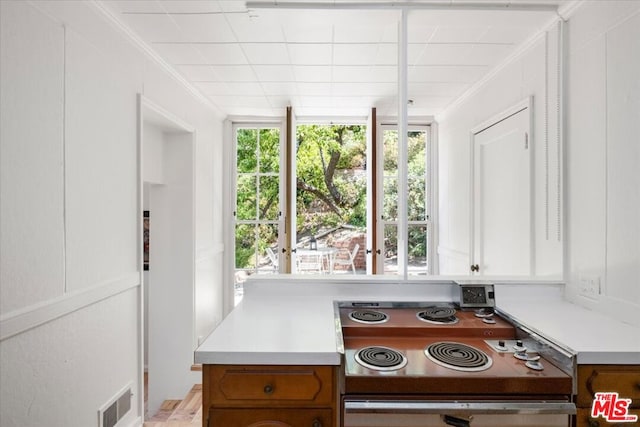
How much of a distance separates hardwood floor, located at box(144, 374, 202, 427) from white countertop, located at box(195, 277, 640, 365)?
129 cm

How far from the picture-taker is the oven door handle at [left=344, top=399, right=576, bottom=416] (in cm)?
100

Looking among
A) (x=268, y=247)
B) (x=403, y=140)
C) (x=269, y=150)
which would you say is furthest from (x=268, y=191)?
(x=403, y=140)

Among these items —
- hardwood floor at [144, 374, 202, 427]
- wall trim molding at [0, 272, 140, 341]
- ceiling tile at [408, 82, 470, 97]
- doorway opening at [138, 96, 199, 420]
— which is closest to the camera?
wall trim molding at [0, 272, 140, 341]

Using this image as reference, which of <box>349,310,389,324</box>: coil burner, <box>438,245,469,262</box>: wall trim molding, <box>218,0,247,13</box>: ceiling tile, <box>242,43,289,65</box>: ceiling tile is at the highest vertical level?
<box>242,43,289,65</box>: ceiling tile

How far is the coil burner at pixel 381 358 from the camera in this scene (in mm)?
1071

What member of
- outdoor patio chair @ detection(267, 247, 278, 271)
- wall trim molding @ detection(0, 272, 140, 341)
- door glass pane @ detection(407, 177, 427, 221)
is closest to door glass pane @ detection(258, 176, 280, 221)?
outdoor patio chair @ detection(267, 247, 278, 271)

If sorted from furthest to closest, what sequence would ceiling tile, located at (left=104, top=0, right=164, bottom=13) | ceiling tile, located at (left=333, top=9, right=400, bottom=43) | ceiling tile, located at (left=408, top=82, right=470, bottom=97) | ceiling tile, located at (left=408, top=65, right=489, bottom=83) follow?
ceiling tile, located at (left=408, top=82, right=470, bottom=97) < ceiling tile, located at (left=408, top=65, right=489, bottom=83) < ceiling tile, located at (left=333, top=9, right=400, bottom=43) < ceiling tile, located at (left=104, top=0, right=164, bottom=13)

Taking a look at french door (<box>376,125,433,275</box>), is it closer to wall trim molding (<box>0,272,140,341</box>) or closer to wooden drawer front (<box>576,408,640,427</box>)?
wall trim molding (<box>0,272,140,341</box>)

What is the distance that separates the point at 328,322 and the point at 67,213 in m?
1.20

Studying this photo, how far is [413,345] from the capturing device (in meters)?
1.27

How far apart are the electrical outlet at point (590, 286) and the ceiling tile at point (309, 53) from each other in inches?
72.2

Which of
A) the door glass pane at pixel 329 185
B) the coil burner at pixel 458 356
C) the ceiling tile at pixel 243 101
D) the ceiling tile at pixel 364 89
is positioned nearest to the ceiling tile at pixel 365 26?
the ceiling tile at pixel 364 89

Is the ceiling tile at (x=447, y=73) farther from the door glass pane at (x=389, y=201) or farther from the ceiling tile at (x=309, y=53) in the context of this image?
the door glass pane at (x=389, y=201)

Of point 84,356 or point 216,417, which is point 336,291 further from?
point 84,356
